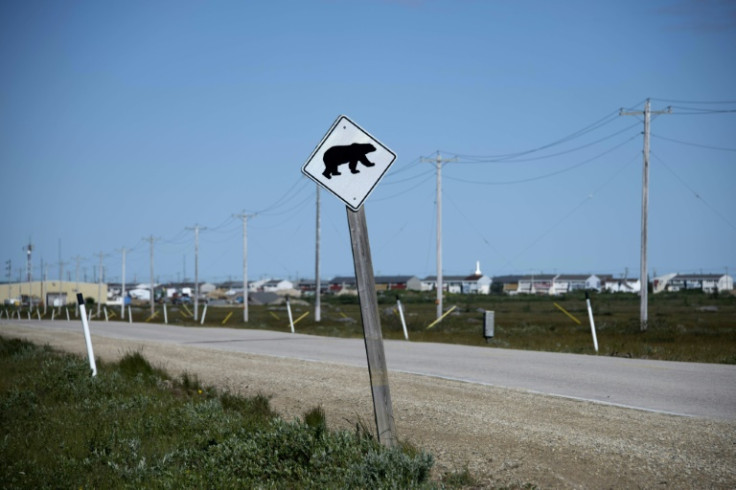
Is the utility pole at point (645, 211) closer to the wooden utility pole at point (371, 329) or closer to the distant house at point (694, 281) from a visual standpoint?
the wooden utility pole at point (371, 329)

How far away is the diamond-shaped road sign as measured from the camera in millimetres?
7449

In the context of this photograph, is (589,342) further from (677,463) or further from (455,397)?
(677,463)

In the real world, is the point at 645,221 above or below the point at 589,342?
above

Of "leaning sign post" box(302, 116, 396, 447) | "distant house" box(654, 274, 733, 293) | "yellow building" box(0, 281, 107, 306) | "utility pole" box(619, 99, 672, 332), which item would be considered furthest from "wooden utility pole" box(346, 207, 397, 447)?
"distant house" box(654, 274, 733, 293)

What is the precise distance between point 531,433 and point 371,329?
8.06 feet

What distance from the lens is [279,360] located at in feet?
61.4

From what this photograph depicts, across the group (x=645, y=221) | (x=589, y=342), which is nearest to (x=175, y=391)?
(x=589, y=342)

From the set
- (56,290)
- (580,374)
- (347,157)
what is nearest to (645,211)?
(580,374)

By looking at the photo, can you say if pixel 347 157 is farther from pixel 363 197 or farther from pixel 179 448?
pixel 179 448

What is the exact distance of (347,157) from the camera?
754 centimetres

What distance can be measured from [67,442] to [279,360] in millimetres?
9952

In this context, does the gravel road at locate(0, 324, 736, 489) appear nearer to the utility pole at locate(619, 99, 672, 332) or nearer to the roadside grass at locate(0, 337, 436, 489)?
the roadside grass at locate(0, 337, 436, 489)

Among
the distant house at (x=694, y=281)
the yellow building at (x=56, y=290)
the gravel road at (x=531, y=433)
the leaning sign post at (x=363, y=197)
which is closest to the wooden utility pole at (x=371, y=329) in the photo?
the leaning sign post at (x=363, y=197)

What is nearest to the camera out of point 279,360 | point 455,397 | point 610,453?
point 610,453
